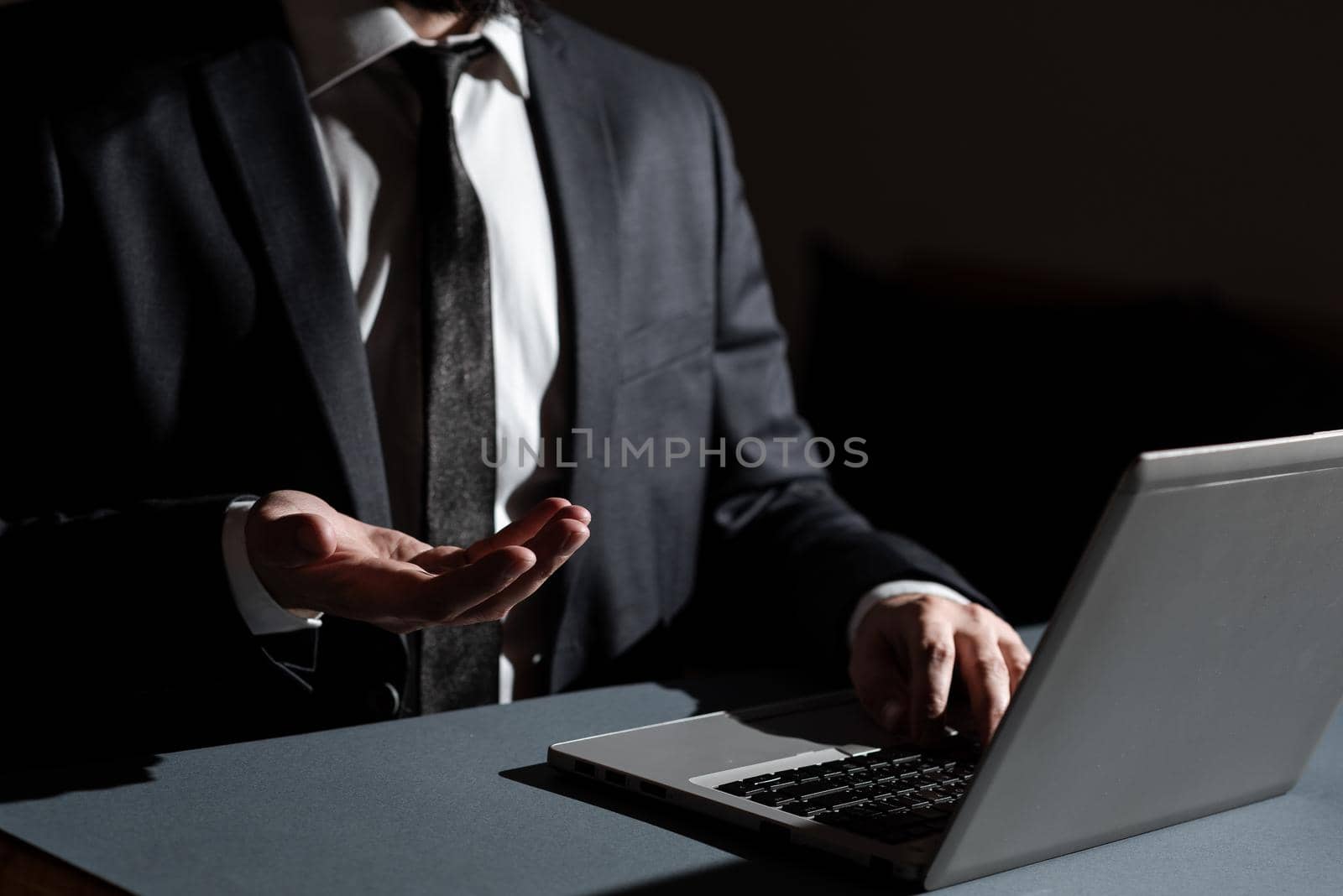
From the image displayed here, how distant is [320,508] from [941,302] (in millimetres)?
1584

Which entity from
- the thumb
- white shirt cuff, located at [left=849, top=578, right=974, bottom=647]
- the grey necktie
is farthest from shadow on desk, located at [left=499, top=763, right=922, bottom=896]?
the grey necktie

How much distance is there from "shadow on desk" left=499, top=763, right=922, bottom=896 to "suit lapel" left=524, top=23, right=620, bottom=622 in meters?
0.51

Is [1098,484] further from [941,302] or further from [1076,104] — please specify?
[1076,104]

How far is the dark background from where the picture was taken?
73.2 inches

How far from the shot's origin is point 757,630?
132cm

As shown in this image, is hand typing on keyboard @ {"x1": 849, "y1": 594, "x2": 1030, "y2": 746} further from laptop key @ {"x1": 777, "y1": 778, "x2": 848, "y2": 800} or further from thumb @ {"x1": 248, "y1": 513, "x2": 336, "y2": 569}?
thumb @ {"x1": 248, "y1": 513, "x2": 336, "y2": 569}

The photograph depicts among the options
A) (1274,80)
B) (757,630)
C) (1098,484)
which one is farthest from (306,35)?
(1274,80)

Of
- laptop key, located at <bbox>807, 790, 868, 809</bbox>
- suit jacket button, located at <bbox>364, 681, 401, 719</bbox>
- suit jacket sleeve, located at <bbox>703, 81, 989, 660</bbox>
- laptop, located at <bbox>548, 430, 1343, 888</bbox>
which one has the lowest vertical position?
suit jacket button, located at <bbox>364, 681, 401, 719</bbox>

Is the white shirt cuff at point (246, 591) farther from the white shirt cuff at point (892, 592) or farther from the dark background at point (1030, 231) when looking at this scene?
the dark background at point (1030, 231)

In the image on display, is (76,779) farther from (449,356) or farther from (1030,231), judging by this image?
(1030,231)

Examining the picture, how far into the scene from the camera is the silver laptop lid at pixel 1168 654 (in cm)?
55

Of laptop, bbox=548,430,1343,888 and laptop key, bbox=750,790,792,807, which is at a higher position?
Answer: laptop, bbox=548,430,1343,888

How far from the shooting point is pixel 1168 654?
61 centimetres

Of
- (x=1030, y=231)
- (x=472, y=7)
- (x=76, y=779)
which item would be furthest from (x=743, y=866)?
(x=1030, y=231)
